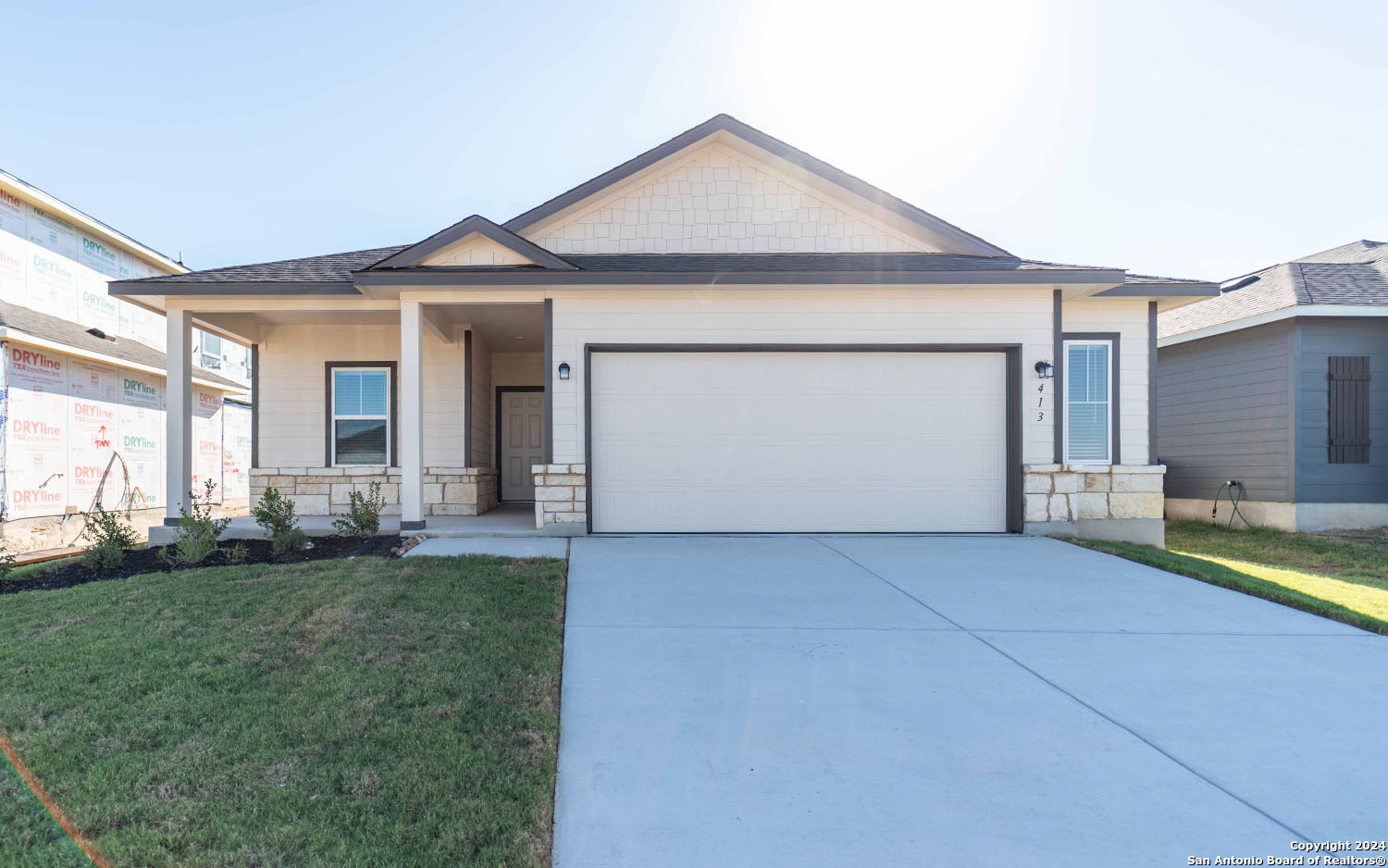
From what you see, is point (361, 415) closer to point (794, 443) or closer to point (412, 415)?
point (412, 415)

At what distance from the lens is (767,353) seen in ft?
28.2

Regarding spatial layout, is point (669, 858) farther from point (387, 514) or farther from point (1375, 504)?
point (1375, 504)

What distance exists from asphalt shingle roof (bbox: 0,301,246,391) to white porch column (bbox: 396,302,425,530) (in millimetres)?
7039

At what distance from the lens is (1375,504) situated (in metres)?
11.2

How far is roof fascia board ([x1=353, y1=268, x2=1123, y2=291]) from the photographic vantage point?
26.5 ft

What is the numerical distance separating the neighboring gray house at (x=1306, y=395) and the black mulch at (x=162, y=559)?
1352 centimetres

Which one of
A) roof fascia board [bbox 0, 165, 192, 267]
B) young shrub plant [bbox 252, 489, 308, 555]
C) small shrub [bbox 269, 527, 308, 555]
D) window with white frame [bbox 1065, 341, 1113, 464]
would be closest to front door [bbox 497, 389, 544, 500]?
young shrub plant [bbox 252, 489, 308, 555]

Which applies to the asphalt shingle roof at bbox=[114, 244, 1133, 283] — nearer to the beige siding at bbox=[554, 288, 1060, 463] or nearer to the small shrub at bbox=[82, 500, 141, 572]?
the beige siding at bbox=[554, 288, 1060, 463]

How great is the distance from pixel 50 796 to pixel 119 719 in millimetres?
702

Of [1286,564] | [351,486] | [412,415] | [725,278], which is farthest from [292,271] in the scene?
[1286,564]

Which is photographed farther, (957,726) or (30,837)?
(957,726)

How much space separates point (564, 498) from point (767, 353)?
10.00 feet

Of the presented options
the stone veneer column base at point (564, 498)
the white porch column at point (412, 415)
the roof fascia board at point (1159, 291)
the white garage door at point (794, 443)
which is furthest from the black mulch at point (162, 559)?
the roof fascia board at point (1159, 291)

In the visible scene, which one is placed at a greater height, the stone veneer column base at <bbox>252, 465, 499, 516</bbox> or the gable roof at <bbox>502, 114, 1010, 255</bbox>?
the gable roof at <bbox>502, 114, 1010, 255</bbox>
